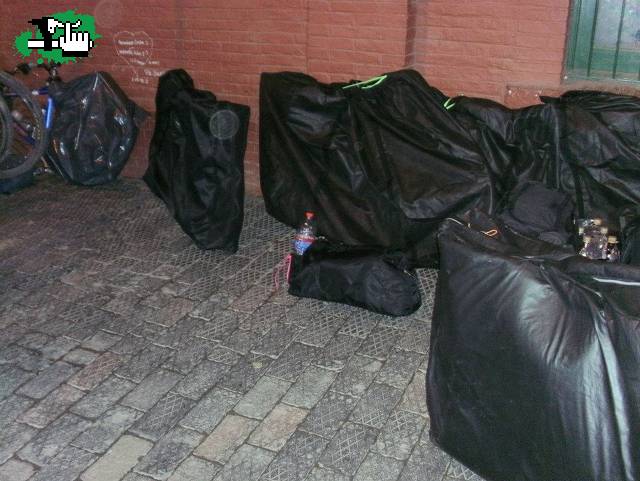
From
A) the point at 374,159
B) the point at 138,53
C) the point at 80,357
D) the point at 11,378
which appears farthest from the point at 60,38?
the point at 11,378

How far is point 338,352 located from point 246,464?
93 cm

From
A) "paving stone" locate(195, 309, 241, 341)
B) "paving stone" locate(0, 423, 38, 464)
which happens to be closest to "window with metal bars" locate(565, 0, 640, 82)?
"paving stone" locate(195, 309, 241, 341)

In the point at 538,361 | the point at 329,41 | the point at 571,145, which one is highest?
the point at 329,41

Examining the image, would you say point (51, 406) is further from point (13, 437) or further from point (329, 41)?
point (329, 41)

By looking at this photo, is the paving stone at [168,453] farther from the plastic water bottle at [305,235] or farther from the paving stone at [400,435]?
→ the plastic water bottle at [305,235]

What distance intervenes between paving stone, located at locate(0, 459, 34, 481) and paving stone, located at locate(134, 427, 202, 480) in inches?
17.6

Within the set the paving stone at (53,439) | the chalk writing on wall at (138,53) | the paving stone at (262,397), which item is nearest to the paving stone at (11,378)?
the paving stone at (53,439)

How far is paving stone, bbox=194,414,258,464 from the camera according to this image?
2945 mm

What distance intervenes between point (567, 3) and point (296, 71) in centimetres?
197

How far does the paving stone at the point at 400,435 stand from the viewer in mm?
2953

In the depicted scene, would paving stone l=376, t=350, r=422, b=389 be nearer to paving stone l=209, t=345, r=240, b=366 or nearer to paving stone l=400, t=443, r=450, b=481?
paving stone l=400, t=443, r=450, b=481

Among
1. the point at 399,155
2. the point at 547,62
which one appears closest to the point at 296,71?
the point at 399,155

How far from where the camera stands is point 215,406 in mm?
3238

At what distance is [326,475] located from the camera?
2.83m
